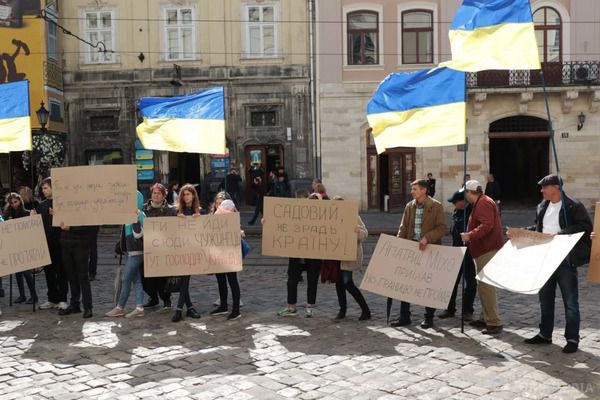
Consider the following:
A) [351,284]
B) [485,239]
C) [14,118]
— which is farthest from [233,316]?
[14,118]

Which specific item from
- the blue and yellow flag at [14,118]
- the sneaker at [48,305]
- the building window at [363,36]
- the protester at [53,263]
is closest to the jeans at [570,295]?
the protester at [53,263]

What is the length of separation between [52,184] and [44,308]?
1.86 meters

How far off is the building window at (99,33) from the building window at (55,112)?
7.03 ft

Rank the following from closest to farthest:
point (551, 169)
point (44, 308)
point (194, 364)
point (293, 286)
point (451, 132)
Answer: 1. point (194, 364)
2. point (451, 132)
3. point (293, 286)
4. point (44, 308)
5. point (551, 169)

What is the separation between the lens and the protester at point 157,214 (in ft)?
26.9

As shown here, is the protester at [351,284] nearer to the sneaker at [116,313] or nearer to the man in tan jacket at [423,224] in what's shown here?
the man in tan jacket at [423,224]

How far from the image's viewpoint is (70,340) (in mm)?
7164

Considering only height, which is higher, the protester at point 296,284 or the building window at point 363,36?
the building window at point 363,36

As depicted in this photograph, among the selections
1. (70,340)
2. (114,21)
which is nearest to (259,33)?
(114,21)

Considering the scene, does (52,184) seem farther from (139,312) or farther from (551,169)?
(551,169)

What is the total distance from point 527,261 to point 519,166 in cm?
2371

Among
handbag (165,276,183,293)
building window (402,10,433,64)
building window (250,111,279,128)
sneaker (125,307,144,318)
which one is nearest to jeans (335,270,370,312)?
handbag (165,276,183,293)

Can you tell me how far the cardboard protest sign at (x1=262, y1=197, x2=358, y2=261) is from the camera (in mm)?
7875

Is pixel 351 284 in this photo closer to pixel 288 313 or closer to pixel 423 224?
pixel 288 313
